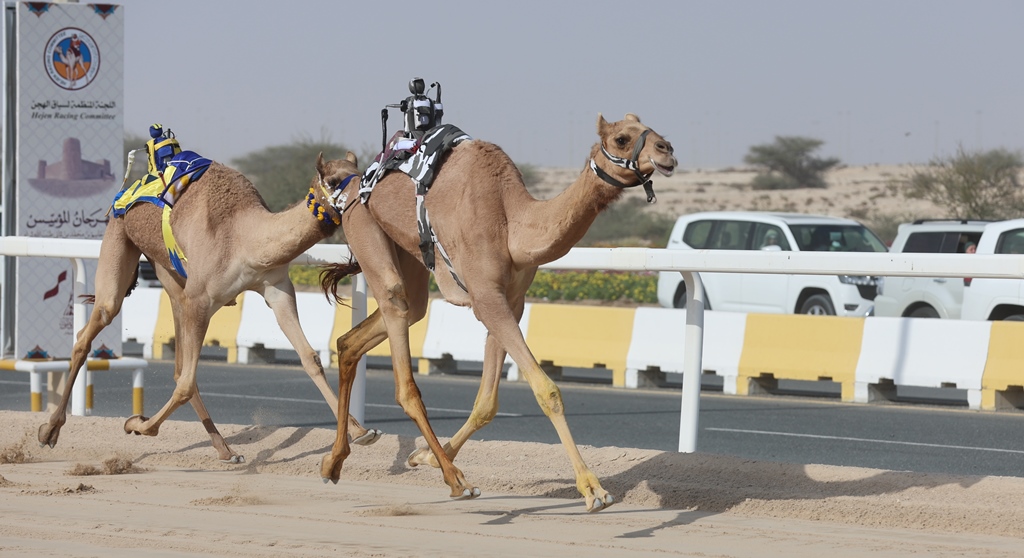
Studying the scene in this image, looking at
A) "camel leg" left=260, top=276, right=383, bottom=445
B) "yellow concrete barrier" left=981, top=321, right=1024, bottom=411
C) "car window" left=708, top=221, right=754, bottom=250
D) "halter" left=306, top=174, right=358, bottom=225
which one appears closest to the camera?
"halter" left=306, top=174, right=358, bottom=225

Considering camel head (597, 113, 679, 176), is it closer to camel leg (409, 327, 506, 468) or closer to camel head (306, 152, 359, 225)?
camel leg (409, 327, 506, 468)

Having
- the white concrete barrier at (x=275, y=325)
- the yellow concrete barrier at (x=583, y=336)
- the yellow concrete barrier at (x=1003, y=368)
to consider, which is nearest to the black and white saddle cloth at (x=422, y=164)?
the yellow concrete barrier at (x=1003, y=368)

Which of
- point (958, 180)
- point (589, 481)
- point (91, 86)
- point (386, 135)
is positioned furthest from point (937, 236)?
point (958, 180)

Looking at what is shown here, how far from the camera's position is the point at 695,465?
822cm

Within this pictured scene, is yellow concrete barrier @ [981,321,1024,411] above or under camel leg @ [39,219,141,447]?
under

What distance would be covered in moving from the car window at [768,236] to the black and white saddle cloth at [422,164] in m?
17.2

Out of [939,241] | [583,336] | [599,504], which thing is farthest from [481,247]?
[939,241]

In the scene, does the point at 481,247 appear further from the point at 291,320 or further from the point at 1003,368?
the point at 1003,368

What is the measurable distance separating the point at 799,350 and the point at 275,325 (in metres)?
7.34

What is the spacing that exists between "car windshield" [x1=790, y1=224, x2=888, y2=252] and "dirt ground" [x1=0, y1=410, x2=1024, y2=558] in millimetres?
16117

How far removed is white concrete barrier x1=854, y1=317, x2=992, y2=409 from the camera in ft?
52.2

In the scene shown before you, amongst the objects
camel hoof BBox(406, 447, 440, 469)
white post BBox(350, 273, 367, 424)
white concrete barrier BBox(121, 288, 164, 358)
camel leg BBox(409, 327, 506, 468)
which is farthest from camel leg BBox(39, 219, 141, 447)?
white concrete barrier BBox(121, 288, 164, 358)

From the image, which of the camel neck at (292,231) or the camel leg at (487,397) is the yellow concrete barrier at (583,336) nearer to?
the camel neck at (292,231)

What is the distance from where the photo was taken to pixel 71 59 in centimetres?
1212
